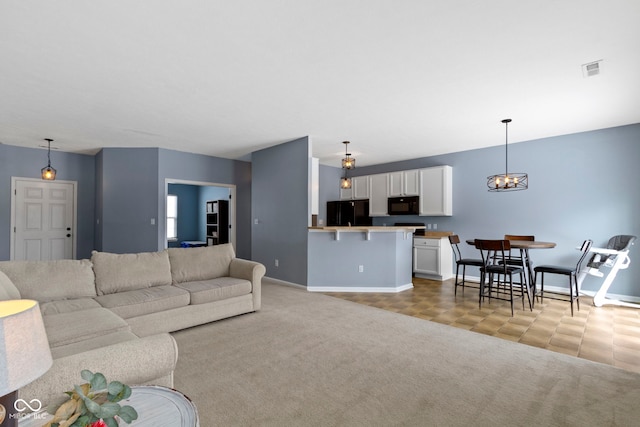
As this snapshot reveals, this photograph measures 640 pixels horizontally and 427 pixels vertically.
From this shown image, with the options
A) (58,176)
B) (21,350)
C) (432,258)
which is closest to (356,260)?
(432,258)

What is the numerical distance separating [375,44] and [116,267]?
3267 mm

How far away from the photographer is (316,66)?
286 centimetres

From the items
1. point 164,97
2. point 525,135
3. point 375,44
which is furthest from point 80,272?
point 525,135

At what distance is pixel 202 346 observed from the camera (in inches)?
112

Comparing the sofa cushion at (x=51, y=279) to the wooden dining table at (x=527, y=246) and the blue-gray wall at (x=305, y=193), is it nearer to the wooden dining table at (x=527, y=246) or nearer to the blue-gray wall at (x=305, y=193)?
the blue-gray wall at (x=305, y=193)

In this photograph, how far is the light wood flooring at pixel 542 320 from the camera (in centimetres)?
287

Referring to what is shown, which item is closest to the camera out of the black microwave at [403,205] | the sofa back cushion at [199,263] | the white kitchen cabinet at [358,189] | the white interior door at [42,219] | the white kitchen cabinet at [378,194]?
the sofa back cushion at [199,263]

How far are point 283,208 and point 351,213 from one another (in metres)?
2.28

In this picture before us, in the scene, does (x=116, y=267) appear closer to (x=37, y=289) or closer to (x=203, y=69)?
(x=37, y=289)

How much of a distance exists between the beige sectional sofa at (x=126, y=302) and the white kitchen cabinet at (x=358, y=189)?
4.21 metres

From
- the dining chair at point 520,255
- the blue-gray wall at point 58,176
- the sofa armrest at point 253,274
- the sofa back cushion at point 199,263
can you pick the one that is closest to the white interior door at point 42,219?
the blue-gray wall at point 58,176

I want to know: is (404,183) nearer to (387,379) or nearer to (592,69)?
(592,69)

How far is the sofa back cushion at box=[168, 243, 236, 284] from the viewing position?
145 inches

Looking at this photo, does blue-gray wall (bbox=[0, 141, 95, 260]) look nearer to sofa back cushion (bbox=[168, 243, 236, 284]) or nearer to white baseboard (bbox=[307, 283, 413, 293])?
sofa back cushion (bbox=[168, 243, 236, 284])
